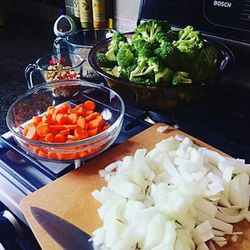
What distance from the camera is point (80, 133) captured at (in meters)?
0.79

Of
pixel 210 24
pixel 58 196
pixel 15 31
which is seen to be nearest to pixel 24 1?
pixel 15 31

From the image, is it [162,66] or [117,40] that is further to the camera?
[117,40]

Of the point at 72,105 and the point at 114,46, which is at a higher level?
the point at 114,46

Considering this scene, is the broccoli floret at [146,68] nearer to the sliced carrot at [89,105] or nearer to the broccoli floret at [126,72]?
the broccoli floret at [126,72]

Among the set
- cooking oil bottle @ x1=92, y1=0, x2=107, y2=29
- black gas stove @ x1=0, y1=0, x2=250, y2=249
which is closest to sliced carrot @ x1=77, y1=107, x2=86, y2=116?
black gas stove @ x1=0, y1=0, x2=250, y2=249

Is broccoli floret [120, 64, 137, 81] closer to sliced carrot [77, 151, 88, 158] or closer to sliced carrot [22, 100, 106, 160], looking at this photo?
sliced carrot [22, 100, 106, 160]

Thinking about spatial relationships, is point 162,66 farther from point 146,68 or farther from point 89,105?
point 89,105

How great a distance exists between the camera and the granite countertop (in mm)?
1116

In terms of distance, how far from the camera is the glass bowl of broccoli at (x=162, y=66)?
0.81 metres

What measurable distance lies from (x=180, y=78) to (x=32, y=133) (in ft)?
1.11

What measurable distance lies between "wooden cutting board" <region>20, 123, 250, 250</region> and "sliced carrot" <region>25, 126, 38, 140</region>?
115 millimetres

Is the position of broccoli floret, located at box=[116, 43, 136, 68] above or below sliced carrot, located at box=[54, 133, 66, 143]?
above

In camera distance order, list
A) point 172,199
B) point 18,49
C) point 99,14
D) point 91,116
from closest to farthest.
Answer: point 172,199 < point 91,116 < point 99,14 < point 18,49

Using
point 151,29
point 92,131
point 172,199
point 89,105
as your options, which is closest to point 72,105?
point 89,105
